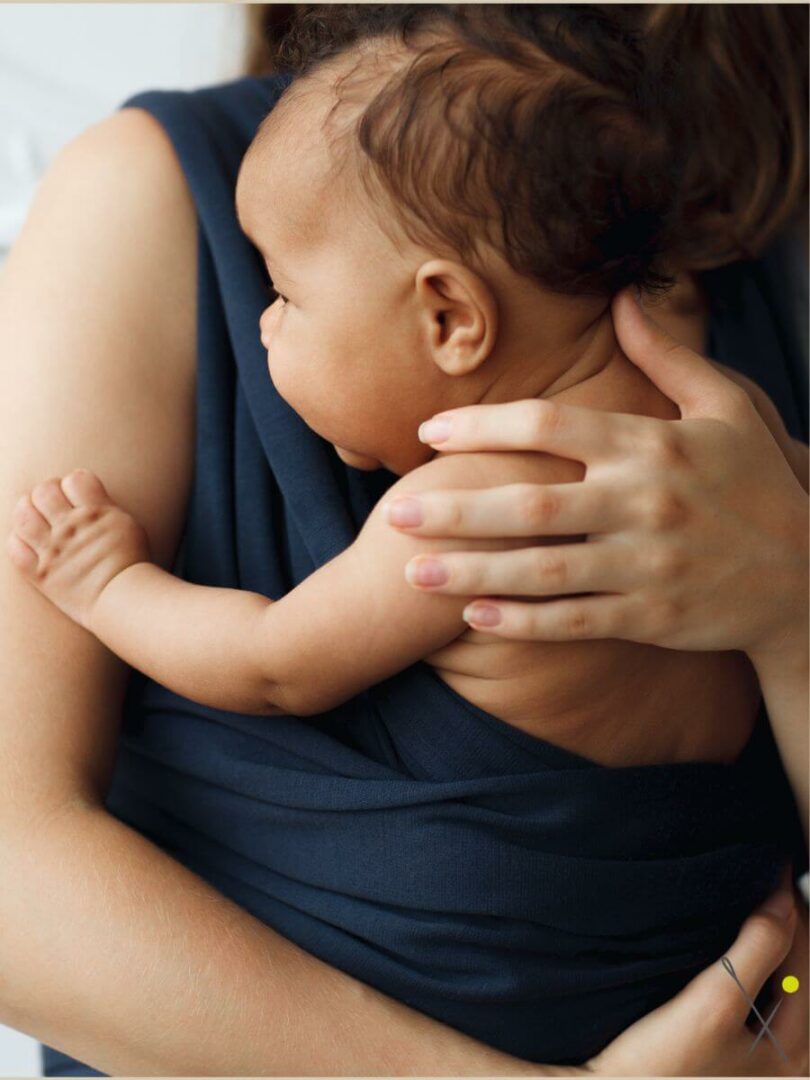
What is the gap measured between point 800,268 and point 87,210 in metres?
0.83

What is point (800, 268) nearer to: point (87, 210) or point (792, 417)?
point (792, 417)

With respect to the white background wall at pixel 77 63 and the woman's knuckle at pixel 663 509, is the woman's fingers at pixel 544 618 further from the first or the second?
the white background wall at pixel 77 63

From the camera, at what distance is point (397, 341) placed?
2.70 ft

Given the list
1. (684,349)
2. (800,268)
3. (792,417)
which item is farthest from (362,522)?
(800,268)

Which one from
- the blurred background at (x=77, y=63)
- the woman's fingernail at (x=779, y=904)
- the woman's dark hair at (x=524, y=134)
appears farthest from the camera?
the blurred background at (x=77, y=63)

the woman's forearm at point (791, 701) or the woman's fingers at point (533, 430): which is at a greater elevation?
the woman's fingers at point (533, 430)

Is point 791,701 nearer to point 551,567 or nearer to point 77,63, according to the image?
point 551,567

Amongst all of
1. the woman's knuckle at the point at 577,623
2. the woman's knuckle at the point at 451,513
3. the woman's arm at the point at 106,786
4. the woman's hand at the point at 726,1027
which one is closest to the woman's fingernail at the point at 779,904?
the woman's hand at the point at 726,1027

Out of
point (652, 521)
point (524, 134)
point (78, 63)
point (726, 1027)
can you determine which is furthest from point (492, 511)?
point (78, 63)

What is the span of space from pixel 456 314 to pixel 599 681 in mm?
299

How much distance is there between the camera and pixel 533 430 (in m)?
0.78

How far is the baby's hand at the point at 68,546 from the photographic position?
910 mm

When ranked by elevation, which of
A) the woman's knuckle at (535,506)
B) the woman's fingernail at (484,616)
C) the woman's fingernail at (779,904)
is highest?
the woman's knuckle at (535,506)

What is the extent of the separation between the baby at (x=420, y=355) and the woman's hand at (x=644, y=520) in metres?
0.02
